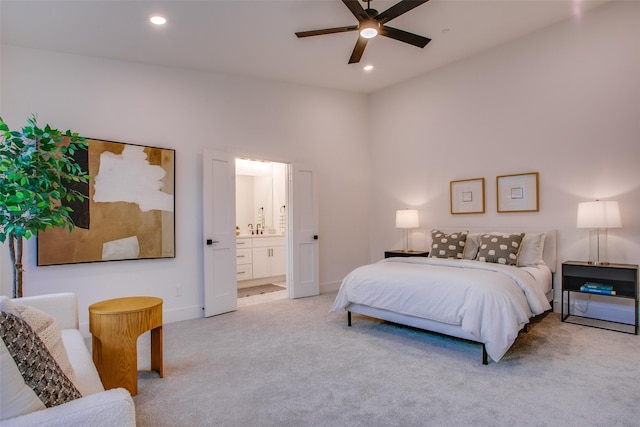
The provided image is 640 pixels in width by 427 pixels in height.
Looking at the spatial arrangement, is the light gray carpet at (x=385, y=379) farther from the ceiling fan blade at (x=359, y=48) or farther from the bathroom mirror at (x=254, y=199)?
the bathroom mirror at (x=254, y=199)

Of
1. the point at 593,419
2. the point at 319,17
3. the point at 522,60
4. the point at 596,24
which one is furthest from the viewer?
the point at 522,60

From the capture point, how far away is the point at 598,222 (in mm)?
3480

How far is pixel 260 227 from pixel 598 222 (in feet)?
17.3

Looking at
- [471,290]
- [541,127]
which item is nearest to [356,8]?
[471,290]

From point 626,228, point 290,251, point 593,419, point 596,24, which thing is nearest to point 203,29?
point 290,251

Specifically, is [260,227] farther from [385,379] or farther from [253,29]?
[385,379]

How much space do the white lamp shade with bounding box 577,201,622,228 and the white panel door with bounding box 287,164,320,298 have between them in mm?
3294

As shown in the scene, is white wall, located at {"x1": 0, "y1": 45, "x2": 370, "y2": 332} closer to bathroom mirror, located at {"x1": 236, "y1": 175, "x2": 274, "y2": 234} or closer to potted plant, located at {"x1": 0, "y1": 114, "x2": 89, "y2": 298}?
potted plant, located at {"x1": 0, "y1": 114, "x2": 89, "y2": 298}

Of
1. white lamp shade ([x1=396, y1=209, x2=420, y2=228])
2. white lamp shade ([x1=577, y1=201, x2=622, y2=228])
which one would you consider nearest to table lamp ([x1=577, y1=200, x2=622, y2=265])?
white lamp shade ([x1=577, y1=201, x2=622, y2=228])

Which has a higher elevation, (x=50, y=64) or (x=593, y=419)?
(x=50, y=64)

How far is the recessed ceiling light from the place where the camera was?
3.36 meters

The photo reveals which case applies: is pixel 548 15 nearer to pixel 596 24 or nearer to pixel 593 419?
pixel 596 24

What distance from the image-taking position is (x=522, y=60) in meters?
4.34

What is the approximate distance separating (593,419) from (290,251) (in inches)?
150
